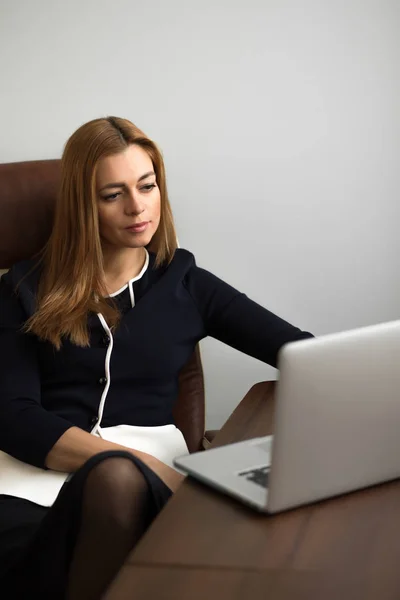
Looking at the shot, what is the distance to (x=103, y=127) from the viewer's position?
1.90 metres

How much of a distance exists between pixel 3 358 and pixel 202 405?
0.51m

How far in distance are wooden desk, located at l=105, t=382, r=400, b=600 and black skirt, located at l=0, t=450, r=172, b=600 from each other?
12 cm

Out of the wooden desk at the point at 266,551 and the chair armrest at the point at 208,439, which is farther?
the chair armrest at the point at 208,439

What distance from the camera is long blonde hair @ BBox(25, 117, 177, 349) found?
6.13ft

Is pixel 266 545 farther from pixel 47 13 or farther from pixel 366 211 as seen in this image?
pixel 47 13

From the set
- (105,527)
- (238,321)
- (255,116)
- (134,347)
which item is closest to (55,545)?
(105,527)

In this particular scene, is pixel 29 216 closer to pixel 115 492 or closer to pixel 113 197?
pixel 113 197

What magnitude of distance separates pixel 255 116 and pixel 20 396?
3.05ft

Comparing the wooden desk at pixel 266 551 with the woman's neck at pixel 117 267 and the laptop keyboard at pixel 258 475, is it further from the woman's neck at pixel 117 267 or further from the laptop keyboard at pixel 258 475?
the woman's neck at pixel 117 267

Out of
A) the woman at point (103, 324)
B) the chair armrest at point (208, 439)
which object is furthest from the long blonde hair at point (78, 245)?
the chair armrest at point (208, 439)

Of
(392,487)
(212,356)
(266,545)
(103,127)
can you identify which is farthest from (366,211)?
(266,545)

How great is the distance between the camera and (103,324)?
1.89m

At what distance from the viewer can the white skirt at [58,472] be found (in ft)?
5.57

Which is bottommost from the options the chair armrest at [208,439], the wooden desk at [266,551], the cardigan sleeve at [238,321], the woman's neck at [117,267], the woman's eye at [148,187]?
the chair armrest at [208,439]
